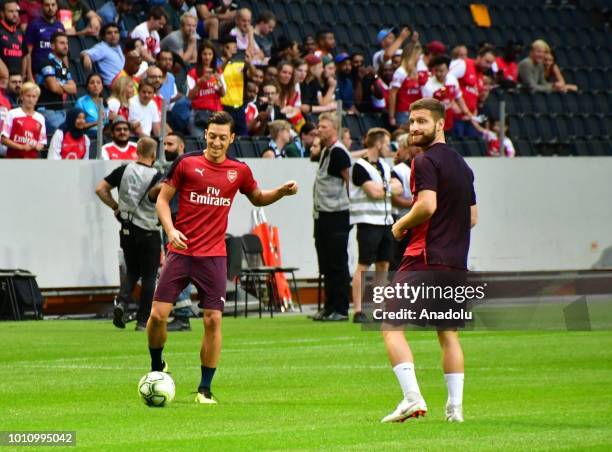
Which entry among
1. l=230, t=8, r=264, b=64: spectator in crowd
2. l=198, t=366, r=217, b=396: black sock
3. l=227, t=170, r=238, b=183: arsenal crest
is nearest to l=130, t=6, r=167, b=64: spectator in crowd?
l=230, t=8, r=264, b=64: spectator in crowd

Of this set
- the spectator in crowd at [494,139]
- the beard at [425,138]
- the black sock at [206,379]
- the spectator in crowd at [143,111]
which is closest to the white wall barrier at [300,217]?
the spectator in crowd at [494,139]

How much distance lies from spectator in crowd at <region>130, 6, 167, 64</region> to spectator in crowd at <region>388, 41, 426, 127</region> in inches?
175

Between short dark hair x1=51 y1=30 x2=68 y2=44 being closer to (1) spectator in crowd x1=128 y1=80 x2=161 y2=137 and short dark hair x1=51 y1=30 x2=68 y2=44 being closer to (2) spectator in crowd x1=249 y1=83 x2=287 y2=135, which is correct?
(1) spectator in crowd x1=128 y1=80 x2=161 y2=137

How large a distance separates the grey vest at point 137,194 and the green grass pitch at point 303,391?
1.38m

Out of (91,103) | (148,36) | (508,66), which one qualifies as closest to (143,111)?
(91,103)

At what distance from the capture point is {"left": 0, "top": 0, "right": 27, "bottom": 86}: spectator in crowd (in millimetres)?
21297

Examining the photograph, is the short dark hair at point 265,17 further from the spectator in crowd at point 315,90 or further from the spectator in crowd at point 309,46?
the spectator in crowd at point 315,90

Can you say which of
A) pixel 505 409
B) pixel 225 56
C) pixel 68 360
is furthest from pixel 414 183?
pixel 225 56

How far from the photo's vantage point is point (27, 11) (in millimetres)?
22375

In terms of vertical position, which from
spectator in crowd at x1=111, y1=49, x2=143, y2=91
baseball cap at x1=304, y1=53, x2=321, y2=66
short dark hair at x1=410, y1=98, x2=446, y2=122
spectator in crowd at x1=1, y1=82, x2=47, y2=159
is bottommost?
short dark hair at x1=410, y1=98, x2=446, y2=122

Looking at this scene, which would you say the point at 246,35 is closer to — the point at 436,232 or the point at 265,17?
the point at 265,17

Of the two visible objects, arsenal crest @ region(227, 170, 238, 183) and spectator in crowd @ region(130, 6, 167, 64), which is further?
spectator in crowd @ region(130, 6, 167, 64)

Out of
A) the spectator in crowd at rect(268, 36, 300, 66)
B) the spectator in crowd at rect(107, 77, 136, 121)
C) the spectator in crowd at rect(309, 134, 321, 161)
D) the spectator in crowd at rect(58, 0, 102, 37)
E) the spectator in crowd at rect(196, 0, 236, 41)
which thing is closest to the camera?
the spectator in crowd at rect(309, 134, 321, 161)

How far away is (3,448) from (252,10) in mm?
19800
